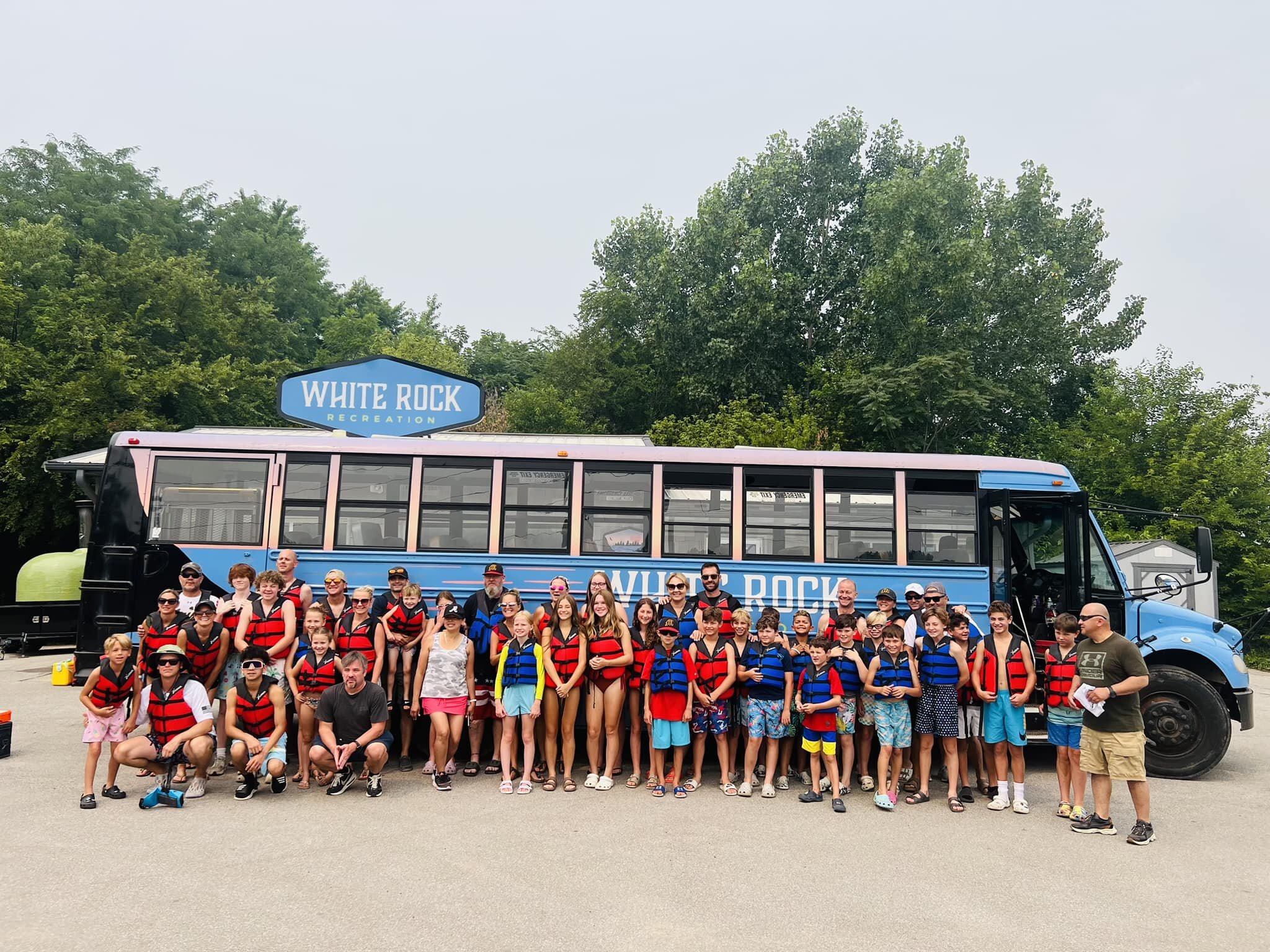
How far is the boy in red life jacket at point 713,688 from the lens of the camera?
7.35 m

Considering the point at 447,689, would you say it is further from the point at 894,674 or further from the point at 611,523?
the point at 894,674

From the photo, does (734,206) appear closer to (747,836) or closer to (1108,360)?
(1108,360)

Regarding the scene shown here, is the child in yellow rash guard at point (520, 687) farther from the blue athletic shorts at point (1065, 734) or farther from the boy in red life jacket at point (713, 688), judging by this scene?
the blue athletic shorts at point (1065, 734)

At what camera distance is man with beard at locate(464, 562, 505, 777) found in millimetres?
7910

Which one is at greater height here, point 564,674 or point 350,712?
point 564,674

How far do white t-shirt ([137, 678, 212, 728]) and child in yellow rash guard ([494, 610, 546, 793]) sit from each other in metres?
2.44

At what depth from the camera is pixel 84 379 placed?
21.0m

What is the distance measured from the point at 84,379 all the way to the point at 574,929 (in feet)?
71.3

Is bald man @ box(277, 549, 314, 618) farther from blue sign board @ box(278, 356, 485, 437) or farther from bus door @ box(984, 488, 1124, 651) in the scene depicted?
bus door @ box(984, 488, 1124, 651)

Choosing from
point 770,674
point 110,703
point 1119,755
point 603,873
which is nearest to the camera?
point 603,873

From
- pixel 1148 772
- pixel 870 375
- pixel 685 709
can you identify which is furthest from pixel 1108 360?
pixel 685 709

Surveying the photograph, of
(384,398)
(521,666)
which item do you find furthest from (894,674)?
(384,398)

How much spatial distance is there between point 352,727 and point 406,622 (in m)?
1.26

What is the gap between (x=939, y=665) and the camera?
7223 mm
